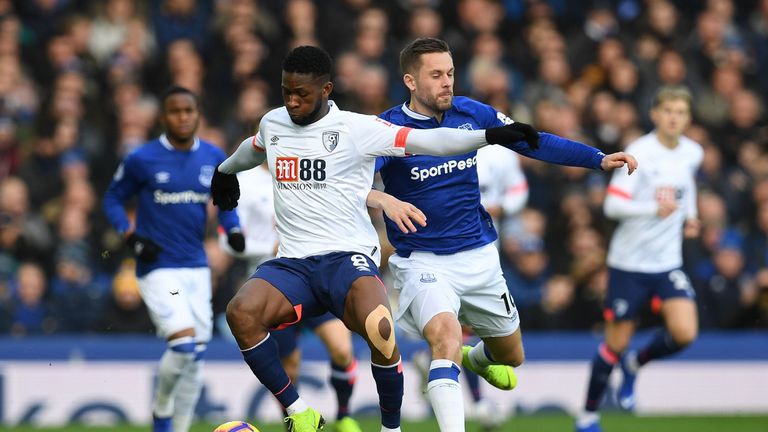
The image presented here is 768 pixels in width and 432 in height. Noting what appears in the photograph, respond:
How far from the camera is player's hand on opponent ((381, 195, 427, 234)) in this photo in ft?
26.9

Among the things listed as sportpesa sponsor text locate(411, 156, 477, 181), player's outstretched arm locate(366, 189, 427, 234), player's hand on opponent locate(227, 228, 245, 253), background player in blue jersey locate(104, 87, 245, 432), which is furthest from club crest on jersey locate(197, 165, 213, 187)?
player's outstretched arm locate(366, 189, 427, 234)

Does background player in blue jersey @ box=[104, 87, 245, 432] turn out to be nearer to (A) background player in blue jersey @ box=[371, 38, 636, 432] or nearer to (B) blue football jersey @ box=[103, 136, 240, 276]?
(B) blue football jersey @ box=[103, 136, 240, 276]

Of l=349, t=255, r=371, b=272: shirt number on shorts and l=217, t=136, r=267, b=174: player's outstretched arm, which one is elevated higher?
l=217, t=136, r=267, b=174: player's outstretched arm

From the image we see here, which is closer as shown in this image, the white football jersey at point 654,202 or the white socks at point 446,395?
the white socks at point 446,395

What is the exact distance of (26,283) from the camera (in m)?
13.7

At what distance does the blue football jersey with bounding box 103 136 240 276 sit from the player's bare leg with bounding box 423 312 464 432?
8.36 feet

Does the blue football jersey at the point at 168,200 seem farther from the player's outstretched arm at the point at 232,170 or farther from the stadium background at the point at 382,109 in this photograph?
the stadium background at the point at 382,109

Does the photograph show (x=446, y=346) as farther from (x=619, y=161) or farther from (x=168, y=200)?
(x=168, y=200)

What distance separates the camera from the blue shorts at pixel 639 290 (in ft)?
38.4

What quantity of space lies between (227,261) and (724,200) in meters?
5.59

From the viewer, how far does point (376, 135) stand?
855 cm

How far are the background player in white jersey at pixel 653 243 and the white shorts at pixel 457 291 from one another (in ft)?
8.28

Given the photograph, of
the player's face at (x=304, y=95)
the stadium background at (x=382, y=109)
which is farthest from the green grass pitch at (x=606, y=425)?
the player's face at (x=304, y=95)

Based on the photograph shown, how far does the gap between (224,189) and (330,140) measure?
3.14 ft
